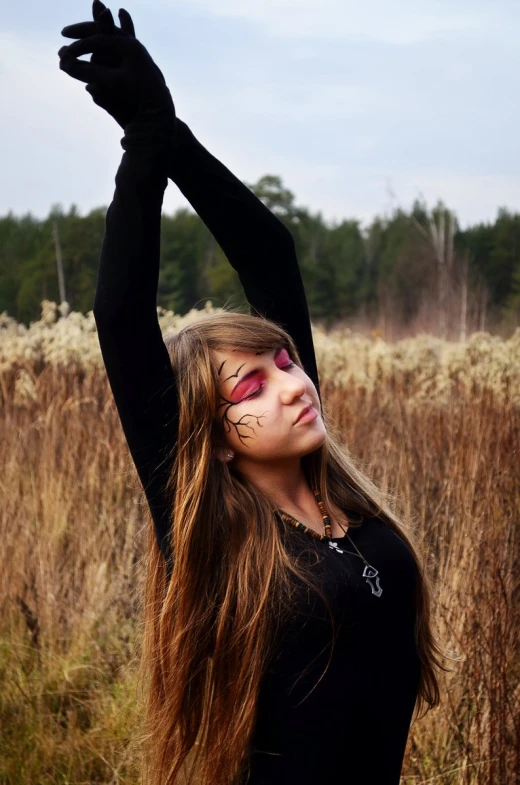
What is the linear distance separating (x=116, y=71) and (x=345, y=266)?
33182mm

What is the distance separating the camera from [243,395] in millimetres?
1457

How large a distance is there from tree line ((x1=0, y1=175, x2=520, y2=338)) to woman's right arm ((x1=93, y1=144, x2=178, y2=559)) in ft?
43.9

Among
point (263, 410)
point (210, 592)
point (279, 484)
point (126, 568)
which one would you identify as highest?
point (263, 410)

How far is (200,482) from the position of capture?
140cm

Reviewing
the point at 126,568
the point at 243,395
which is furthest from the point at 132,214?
the point at 126,568

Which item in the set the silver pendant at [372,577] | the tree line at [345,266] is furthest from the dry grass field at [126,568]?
the tree line at [345,266]

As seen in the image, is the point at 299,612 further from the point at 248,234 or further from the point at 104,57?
the point at 104,57

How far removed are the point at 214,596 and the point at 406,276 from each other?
29504 millimetres

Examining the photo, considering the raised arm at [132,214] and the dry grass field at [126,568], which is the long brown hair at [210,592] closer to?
the raised arm at [132,214]

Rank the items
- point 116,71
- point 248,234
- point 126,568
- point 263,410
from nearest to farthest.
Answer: point 116,71 < point 263,410 < point 248,234 < point 126,568

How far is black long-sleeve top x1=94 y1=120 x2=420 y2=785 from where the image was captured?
132cm

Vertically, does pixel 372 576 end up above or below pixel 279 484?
below

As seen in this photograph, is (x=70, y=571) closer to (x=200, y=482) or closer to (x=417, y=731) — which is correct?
(x=417, y=731)

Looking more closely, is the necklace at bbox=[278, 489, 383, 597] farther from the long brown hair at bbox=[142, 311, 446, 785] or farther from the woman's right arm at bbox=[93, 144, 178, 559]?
the woman's right arm at bbox=[93, 144, 178, 559]
